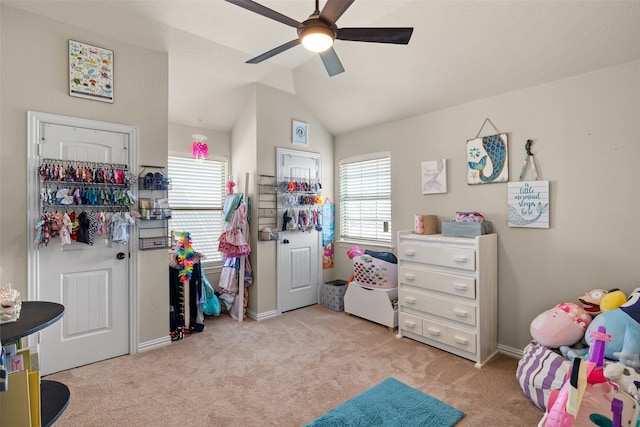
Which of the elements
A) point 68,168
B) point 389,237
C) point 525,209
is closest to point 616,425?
point 525,209

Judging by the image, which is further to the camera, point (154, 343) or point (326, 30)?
point (154, 343)

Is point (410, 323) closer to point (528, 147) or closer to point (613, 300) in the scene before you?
point (613, 300)

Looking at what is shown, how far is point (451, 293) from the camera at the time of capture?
2.91m

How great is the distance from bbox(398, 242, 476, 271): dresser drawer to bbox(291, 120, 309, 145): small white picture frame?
1945 mm

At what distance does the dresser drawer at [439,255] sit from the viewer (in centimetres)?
280

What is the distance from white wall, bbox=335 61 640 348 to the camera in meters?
2.38

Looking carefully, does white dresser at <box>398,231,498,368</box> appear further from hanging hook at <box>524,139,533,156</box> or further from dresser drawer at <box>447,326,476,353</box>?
hanging hook at <box>524,139,533,156</box>

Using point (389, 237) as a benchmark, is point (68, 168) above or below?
above

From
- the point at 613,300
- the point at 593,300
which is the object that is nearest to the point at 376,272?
the point at 593,300

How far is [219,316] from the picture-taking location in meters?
A: 4.07

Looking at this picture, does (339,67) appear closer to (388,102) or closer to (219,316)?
(388,102)

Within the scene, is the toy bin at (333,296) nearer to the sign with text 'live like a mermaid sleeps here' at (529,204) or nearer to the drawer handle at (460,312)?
the drawer handle at (460,312)

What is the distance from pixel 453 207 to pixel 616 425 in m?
2.34

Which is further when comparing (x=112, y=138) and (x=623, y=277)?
(x=112, y=138)
